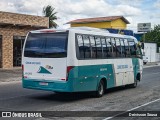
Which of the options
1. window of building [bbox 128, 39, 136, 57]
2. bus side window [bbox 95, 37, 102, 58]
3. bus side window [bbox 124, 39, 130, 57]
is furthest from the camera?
window of building [bbox 128, 39, 136, 57]

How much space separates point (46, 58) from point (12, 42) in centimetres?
1925

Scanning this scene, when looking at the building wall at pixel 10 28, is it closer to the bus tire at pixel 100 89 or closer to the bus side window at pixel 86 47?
the bus tire at pixel 100 89

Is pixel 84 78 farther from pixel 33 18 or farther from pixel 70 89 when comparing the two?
pixel 33 18

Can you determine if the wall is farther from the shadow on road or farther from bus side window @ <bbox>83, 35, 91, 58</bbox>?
bus side window @ <bbox>83, 35, 91, 58</bbox>

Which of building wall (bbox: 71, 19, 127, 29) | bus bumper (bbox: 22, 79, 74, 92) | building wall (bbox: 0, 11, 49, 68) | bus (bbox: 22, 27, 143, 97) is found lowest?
bus bumper (bbox: 22, 79, 74, 92)

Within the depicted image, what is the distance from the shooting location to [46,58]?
548 inches

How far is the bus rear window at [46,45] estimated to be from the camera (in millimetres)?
13695

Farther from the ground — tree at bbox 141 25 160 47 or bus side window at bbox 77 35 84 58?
tree at bbox 141 25 160 47

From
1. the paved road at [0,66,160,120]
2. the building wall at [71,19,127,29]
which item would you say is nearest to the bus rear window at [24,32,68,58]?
the paved road at [0,66,160,120]

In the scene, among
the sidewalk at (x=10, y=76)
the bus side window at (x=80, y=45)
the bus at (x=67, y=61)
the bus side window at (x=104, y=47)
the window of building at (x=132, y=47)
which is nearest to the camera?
the bus at (x=67, y=61)

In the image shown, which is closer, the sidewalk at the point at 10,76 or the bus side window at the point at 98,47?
the bus side window at the point at 98,47

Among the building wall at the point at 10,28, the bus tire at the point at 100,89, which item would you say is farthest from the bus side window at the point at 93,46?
the building wall at the point at 10,28

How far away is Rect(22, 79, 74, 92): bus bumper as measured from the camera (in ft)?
43.9

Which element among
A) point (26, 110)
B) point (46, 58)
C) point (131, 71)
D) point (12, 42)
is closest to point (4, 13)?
point (12, 42)
